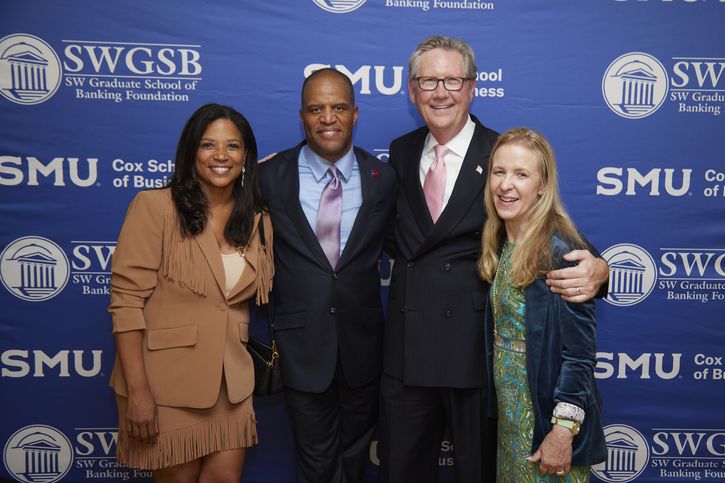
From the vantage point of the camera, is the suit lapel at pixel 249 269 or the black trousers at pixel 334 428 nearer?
the suit lapel at pixel 249 269

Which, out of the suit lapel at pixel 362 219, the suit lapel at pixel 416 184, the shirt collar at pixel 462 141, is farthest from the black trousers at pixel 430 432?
the shirt collar at pixel 462 141

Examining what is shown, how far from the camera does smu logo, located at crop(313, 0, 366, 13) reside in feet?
9.04

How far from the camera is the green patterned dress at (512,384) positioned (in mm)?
1808

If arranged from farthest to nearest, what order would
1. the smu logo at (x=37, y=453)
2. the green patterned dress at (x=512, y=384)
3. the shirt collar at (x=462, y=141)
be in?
the smu logo at (x=37, y=453)
the shirt collar at (x=462, y=141)
the green patterned dress at (x=512, y=384)

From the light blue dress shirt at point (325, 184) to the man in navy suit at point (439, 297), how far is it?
0.19 m

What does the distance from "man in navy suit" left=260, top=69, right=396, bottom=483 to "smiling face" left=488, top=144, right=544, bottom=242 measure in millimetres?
559

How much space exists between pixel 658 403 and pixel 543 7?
2.02 meters

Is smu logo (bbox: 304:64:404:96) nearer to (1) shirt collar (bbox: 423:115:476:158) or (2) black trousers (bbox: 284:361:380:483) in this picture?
(1) shirt collar (bbox: 423:115:476:158)

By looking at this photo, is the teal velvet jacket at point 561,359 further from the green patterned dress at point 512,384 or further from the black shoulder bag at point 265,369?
the black shoulder bag at point 265,369

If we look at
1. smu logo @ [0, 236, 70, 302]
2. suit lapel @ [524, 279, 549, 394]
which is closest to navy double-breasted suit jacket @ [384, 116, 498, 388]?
suit lapel @ [524, 279, 549, 394]

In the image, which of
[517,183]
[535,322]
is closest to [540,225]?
[517,183]

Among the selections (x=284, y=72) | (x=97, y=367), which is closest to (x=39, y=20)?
(x=284, y=72)

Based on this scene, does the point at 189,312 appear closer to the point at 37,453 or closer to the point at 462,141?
the point at 462,141

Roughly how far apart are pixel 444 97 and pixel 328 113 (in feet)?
1.44
